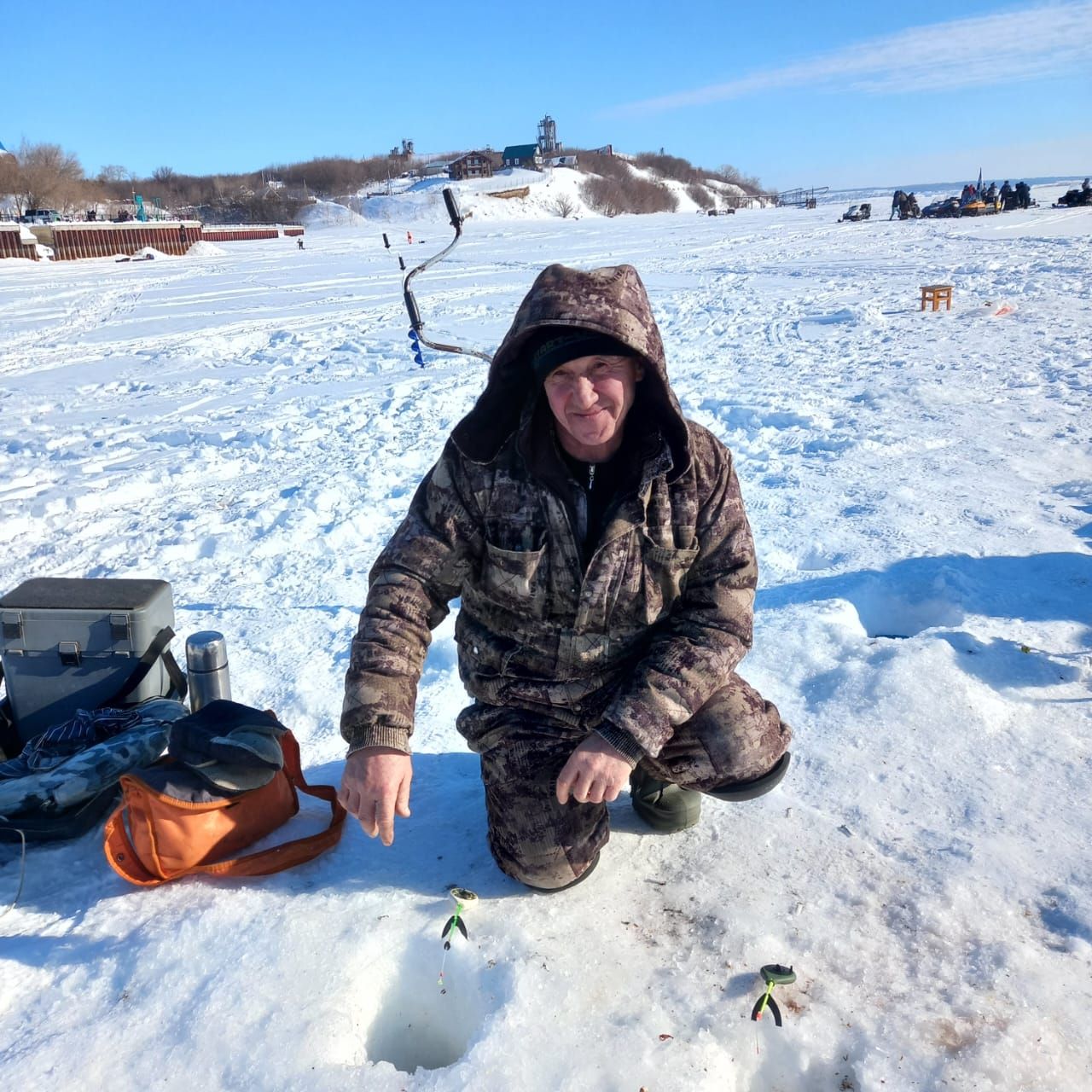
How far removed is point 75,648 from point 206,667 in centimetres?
36

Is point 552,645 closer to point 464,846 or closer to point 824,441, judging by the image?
point 464,846

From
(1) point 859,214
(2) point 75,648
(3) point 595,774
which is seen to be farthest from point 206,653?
(1) point 859,214

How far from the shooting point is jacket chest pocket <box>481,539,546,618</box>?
6.21ft

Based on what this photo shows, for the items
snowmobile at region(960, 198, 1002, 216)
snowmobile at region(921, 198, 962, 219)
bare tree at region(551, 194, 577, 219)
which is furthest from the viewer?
bare tree at region(551, 194, 577, 219)

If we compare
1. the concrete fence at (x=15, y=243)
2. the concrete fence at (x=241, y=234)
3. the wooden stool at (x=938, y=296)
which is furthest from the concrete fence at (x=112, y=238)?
the wooden stool at (x=938, y=296)

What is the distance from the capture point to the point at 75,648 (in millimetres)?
2420

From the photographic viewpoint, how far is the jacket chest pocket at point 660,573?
→ 189cm

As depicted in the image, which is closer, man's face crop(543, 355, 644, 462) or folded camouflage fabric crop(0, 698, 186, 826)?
man's face crop(543, 355, 644, 462)

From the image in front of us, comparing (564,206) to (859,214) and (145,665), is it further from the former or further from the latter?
(145,665)

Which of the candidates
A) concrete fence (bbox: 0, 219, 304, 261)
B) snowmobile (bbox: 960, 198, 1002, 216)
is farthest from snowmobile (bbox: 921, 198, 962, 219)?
concrete fence (bbox: 0, 219, 304, 261)

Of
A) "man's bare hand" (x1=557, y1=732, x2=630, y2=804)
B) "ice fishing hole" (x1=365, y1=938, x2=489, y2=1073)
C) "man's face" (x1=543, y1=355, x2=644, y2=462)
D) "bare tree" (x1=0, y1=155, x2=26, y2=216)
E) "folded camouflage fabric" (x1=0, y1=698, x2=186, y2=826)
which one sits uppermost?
"bare tree" (x1=0, y1=155, x2=26, y2=216)

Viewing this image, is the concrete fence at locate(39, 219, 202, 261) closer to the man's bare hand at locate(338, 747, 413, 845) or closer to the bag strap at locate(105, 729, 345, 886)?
the bag strap at locate(105, 729, 345, 886)

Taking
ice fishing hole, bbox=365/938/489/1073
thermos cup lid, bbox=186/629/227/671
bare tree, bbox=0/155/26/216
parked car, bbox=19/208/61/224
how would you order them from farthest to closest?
bare tree, bbox=0/155/26/216
parked car, bbox=19/208/61/224
thermos cup lid, bbox=186/629/227/671
ice fishing hole, bbox=365/938/489/1073

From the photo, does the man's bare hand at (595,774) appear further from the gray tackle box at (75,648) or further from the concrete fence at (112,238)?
the concrete fence at (112,238)
